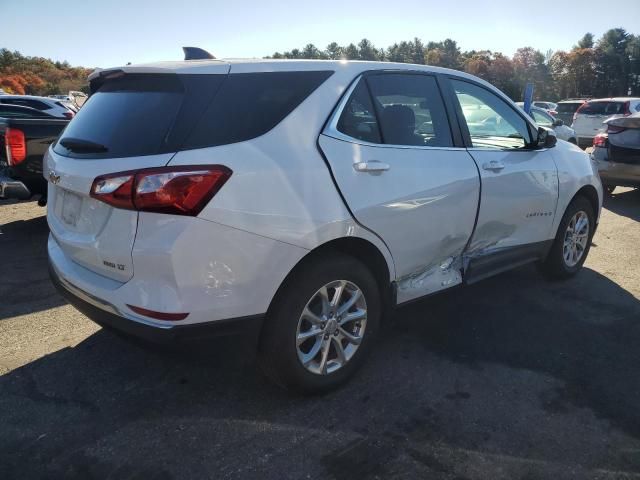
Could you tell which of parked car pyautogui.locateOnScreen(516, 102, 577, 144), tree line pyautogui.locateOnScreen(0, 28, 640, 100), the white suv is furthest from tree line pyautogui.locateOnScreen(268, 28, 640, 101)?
the white suv

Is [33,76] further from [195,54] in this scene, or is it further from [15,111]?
[195,54]

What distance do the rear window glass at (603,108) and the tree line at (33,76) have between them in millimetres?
55329

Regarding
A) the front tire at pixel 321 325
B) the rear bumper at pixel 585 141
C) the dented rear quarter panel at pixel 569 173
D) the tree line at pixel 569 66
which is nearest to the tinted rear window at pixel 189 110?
the front tire at pixel 321 325

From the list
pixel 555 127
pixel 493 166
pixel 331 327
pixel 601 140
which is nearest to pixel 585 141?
pixel 555 127

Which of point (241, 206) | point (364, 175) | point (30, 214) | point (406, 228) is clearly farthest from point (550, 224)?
point (30, 214)

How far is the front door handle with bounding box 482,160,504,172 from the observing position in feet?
11.8

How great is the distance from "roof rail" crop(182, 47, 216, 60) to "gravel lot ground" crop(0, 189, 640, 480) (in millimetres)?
1717

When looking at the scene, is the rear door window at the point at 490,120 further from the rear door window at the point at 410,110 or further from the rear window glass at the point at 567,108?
the rear window glass at the point at 567,108

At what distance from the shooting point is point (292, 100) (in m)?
2.66

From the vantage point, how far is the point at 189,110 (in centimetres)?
241

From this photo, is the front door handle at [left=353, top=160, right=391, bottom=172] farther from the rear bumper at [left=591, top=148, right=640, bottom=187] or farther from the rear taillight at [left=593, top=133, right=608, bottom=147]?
the rear taillight at [left=593, top=133, right=608, bottom=147]

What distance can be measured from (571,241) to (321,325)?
3.04m

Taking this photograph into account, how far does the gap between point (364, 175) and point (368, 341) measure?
3.18 feet

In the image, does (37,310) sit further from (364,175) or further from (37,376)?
(364,175)
